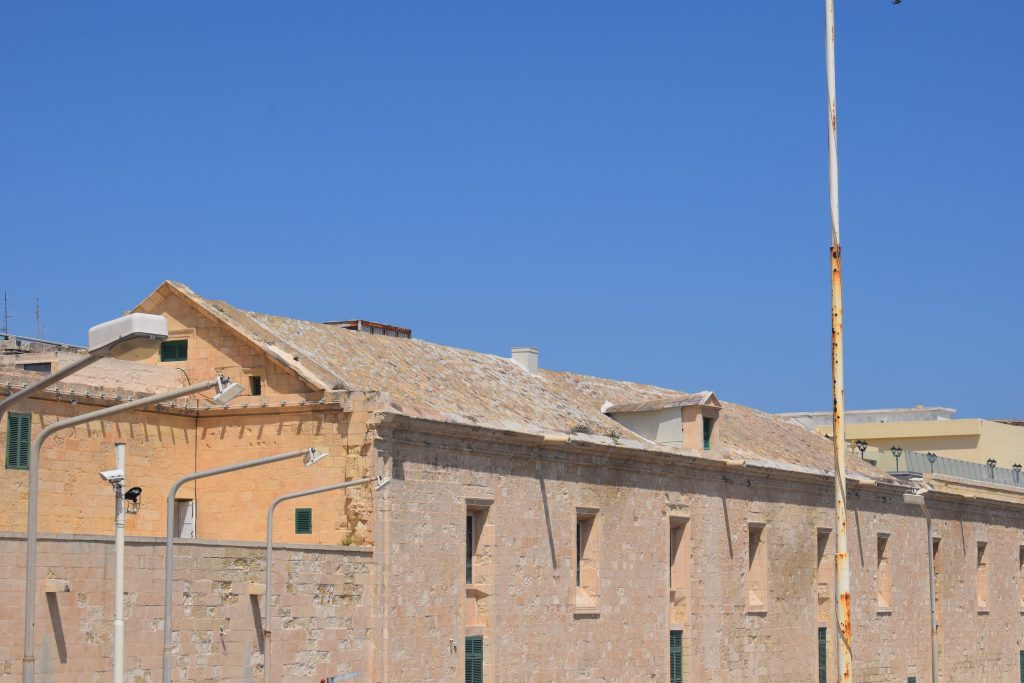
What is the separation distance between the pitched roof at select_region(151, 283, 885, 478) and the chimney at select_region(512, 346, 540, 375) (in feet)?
0.57

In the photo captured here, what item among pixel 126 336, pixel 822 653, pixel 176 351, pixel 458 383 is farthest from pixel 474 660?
pixel 126 336

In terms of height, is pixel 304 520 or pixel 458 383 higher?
pixel 458 383

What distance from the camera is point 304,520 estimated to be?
104 ft

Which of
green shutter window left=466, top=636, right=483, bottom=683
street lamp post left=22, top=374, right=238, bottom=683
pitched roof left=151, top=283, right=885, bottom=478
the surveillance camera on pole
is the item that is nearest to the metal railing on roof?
pitched roof left=151, top=283, right=885, bottom=478

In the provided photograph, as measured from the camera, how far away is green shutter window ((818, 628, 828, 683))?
45.8 meters

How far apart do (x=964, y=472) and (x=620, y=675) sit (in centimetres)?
2330

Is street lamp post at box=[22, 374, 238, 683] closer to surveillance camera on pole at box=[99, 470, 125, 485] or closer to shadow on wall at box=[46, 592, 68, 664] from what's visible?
surveillance camera on pole at box=[99, 470, 125, 485]

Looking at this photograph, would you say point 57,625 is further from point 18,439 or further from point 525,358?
point 525,358

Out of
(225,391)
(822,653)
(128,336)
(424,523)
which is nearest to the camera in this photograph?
(128,336)

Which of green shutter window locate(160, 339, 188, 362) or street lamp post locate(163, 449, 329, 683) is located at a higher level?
green shutter window locate(160, 339, 188, 362)

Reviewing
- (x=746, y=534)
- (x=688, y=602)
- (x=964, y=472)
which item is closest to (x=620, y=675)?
(x=688, y=602)

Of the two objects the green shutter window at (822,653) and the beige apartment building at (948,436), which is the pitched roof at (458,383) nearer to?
the green shutter window at (822,653)

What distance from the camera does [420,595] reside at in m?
31.7

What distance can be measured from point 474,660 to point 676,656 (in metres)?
8.33
